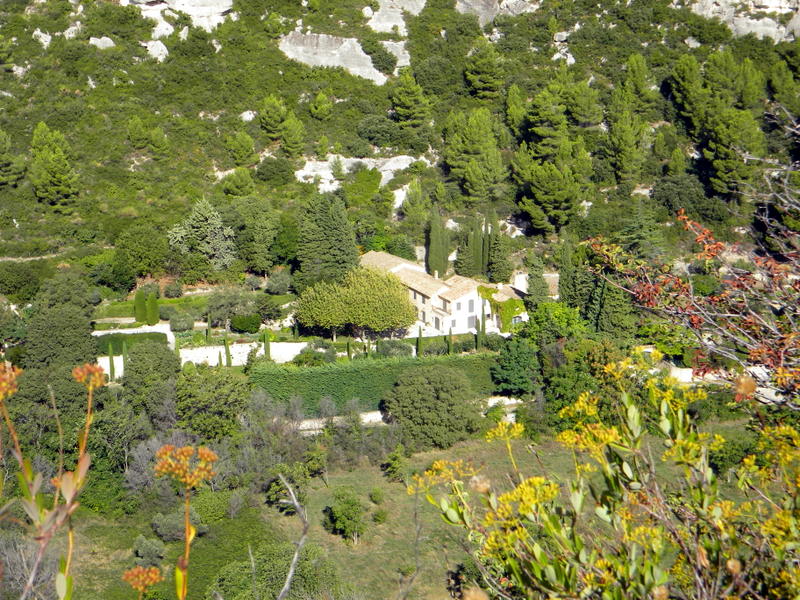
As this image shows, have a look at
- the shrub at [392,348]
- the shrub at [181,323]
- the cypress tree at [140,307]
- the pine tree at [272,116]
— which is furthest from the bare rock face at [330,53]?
the shrub at [392,348]

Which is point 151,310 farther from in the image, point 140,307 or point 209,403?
point 209,403

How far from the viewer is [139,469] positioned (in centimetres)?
2536

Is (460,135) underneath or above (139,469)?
above

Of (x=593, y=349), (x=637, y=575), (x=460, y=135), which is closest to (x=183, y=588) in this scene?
(x=637, y=575)

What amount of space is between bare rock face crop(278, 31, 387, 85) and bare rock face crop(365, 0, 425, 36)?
305 centimetres

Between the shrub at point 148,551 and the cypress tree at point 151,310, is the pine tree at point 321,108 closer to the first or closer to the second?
the cypress tree at point 151,310

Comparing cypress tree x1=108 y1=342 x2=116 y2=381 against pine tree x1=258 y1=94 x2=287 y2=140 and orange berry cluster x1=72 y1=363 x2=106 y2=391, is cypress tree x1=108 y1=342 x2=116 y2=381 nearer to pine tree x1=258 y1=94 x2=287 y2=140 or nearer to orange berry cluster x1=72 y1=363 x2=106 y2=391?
pine tree x1=258 y1=94 x2=287 y2=140

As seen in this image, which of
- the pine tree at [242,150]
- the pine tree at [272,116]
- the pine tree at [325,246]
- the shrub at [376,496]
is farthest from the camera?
the pine tree at [272,116]

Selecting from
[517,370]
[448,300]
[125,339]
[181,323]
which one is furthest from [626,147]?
[125,339]

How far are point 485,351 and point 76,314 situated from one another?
1509 centimetres

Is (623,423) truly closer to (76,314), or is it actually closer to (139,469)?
(139,469)

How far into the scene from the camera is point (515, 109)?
48.3 m

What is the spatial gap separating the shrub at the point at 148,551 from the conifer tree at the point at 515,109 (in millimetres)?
32785

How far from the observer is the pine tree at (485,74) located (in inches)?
2002
